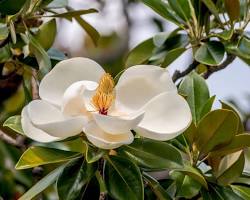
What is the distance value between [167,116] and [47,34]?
1.64 feet

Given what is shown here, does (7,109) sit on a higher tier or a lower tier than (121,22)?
higher

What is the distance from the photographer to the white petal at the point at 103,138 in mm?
798

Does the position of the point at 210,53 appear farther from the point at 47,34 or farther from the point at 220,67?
the point at 47,34

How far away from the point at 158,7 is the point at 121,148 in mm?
514

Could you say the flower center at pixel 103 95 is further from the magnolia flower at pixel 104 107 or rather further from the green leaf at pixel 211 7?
the green leaf at pixel 211 7

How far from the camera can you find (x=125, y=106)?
0.92 m

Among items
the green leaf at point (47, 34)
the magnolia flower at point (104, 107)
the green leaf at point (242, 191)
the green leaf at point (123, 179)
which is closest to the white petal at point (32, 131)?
the magnolia flower at point (104, 107)

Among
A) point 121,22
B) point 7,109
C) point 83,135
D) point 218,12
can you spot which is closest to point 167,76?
point 83,135

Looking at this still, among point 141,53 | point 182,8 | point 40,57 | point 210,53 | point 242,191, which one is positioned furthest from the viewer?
point 141,53

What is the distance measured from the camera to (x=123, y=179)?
90 centimetres

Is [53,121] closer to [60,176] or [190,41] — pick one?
[60,176]

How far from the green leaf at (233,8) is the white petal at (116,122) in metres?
0.51

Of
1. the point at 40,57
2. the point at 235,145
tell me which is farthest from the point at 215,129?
the point at 40,57

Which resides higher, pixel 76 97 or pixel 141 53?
pixel 76 97
